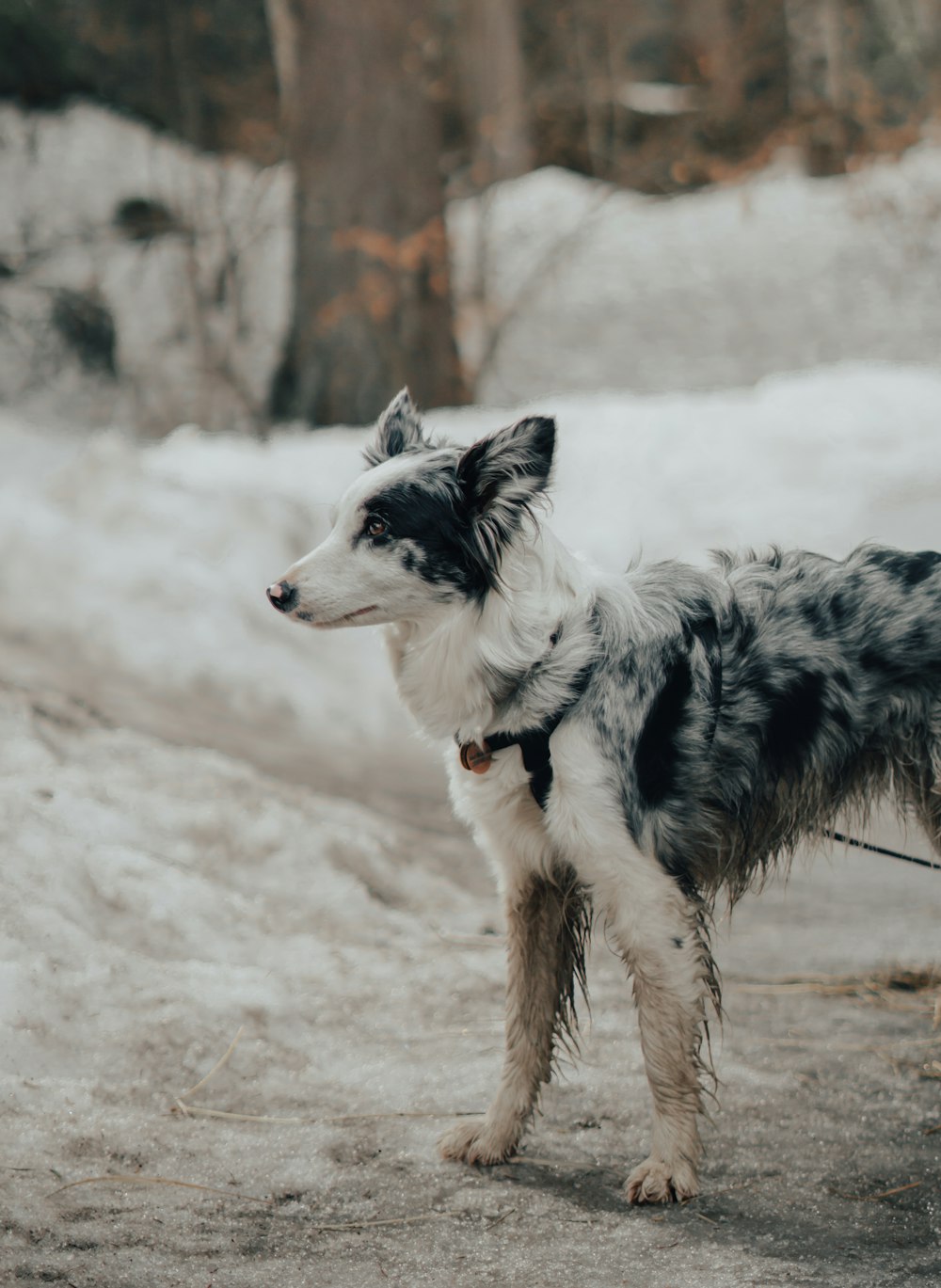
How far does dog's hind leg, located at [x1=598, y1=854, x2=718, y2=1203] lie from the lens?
2771 millimetres

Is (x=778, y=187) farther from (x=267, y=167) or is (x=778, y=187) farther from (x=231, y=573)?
(x=231, y=573)

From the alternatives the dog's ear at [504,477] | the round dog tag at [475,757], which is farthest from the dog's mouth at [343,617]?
the round dog tag at [475,757]

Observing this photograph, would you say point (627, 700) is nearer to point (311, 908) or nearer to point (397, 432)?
point (397, 432)

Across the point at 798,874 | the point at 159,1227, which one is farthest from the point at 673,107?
the point at 159,1227

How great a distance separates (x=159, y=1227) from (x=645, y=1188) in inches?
40.9

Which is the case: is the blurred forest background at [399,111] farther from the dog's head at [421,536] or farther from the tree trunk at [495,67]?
the dog's head at [421,536]

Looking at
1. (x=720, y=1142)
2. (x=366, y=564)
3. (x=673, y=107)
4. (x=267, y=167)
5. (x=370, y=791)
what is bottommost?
(x=720, y=1142)

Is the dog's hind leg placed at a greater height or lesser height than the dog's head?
lesser

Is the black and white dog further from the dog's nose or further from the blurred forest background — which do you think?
the blurred forest background

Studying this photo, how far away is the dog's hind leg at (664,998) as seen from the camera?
2771 millimetres

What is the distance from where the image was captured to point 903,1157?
294cm

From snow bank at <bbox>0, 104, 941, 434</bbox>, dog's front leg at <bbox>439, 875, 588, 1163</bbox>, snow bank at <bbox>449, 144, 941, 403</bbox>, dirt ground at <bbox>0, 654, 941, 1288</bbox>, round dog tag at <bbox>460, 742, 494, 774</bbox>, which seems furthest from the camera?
snow bank at <bbox>449, 144, 941, 403</bbox>

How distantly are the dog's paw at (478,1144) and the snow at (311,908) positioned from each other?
5 centimetres

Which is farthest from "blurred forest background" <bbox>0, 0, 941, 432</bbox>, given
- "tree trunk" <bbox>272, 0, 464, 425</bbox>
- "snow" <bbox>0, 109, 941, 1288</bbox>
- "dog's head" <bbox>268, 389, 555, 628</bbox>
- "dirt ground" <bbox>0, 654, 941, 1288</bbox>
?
"dog's head" <bbox>268, 389, 555, 628</bbox>
